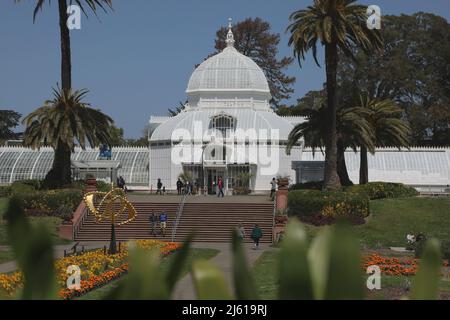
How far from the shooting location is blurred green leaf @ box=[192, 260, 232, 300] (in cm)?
199

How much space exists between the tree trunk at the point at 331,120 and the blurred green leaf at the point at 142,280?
117 feet

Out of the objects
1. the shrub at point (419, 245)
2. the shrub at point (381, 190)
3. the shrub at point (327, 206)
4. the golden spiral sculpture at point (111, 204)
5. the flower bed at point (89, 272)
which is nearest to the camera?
the flower bed at point (89, 272)

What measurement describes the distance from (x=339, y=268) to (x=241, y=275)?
0.25m

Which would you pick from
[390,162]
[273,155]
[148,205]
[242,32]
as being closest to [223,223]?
[148,205]

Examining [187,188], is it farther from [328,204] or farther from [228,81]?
[328,204]

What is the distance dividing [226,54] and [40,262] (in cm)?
6376

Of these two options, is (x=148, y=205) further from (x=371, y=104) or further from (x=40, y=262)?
(x=40, y=262)

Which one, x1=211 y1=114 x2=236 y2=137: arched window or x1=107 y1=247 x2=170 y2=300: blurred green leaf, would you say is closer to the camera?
x1=107 y1=247 x2=170 y2=300: blurred green leaf

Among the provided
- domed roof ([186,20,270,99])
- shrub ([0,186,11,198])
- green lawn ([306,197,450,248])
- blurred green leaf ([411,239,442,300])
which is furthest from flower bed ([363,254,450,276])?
domed roof ([186,20,270,99])

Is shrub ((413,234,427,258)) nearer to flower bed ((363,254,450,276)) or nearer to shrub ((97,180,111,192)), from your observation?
flower bed ((363,254,450,276))

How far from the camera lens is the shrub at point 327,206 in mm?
34188

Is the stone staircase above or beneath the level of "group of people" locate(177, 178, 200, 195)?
beneath

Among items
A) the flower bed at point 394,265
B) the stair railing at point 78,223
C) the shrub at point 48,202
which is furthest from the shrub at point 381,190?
the flower bed at point 394,265

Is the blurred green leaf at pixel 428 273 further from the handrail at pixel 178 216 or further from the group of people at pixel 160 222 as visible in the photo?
the group of people at pixel 160 222
